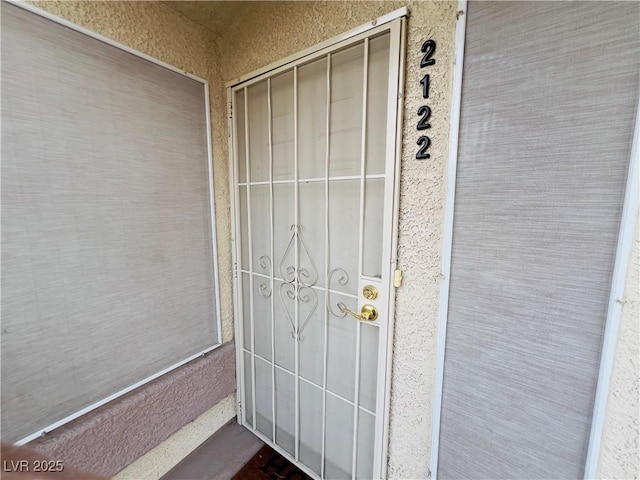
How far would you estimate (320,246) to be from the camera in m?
1.54

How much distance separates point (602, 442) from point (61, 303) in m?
2.33

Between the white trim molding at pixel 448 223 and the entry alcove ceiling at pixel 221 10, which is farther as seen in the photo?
the entry alcove ceiling at pixel 221 10

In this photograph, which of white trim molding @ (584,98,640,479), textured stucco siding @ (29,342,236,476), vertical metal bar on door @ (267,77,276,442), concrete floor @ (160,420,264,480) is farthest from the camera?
concrete floor @ (160,420,264,480)

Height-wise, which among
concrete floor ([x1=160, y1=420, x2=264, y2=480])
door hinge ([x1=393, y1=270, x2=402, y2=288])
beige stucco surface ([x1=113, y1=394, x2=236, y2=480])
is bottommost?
concrete floor ([x1=160, y1=420, x2=264, y2=480])

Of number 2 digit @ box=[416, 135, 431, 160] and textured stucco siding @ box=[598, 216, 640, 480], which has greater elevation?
number 2 digit @ box=[416, 135, 431, 160]

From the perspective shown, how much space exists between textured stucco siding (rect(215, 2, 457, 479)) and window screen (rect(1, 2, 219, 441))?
93cm

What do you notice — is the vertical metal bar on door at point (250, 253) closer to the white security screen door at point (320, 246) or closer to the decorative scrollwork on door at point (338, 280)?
the white security screen door at point (320, 246)

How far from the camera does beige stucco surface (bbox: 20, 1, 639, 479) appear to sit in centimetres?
87

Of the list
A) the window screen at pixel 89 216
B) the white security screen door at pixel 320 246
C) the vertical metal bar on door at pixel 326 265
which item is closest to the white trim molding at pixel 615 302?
the white security screen door at pixel 320 246

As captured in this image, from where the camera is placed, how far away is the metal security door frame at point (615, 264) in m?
0.78

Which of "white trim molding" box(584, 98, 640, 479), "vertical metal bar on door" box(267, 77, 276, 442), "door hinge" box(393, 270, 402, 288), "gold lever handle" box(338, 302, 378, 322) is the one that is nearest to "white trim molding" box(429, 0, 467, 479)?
"door hinge" box(393, 270, 402, 288)

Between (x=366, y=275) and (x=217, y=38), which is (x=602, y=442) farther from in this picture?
(x=217, y=38)

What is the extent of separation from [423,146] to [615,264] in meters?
0.77

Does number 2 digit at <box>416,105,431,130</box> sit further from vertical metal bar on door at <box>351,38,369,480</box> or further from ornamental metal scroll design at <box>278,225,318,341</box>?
ornamental metal scroll design at <box>278,225,318,341</box>
